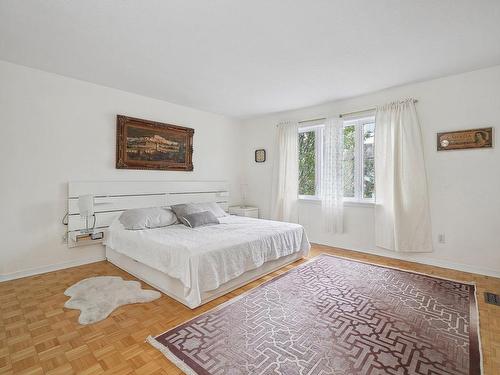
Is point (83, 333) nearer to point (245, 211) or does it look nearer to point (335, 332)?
point (335, 332)

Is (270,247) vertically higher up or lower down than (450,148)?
lower down

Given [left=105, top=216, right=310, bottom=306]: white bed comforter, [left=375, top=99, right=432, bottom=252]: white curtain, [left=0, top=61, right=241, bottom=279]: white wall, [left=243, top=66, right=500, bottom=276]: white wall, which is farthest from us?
[left=375, top=99, right=432, bottom=252]: white curtain

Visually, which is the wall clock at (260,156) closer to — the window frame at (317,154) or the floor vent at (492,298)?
the window frame at (317,154)

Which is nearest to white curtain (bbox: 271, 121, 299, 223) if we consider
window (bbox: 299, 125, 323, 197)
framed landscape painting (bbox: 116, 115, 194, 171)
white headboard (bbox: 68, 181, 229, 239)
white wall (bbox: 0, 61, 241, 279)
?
window (bbox: 299, 125, 323, 197)

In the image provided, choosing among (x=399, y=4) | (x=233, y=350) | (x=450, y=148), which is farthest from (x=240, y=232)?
(x=450, y=148)

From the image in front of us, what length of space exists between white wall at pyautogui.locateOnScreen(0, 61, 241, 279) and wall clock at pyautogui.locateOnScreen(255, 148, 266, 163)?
2501mm

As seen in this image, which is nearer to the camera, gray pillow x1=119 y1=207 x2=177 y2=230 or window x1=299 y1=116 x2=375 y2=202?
gray pillow x1=119 y1=207 x2=177 y2=230

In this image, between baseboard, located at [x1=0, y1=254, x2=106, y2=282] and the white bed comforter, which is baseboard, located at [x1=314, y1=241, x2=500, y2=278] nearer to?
the white bed comforter

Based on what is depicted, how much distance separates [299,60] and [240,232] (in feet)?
7.30

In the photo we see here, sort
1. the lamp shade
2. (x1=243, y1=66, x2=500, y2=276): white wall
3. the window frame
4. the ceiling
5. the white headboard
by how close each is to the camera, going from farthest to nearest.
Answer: the window frame < the white headboard < the lamp shade < (x1=243, y1=66, x2=500, y2=276): white wall < the ceiling

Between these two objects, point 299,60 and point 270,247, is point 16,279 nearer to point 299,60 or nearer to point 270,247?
point 270,247

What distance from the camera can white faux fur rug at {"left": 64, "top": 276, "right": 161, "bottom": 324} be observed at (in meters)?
2.34

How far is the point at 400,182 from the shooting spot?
3.79 metres

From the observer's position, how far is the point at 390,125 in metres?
3.87
